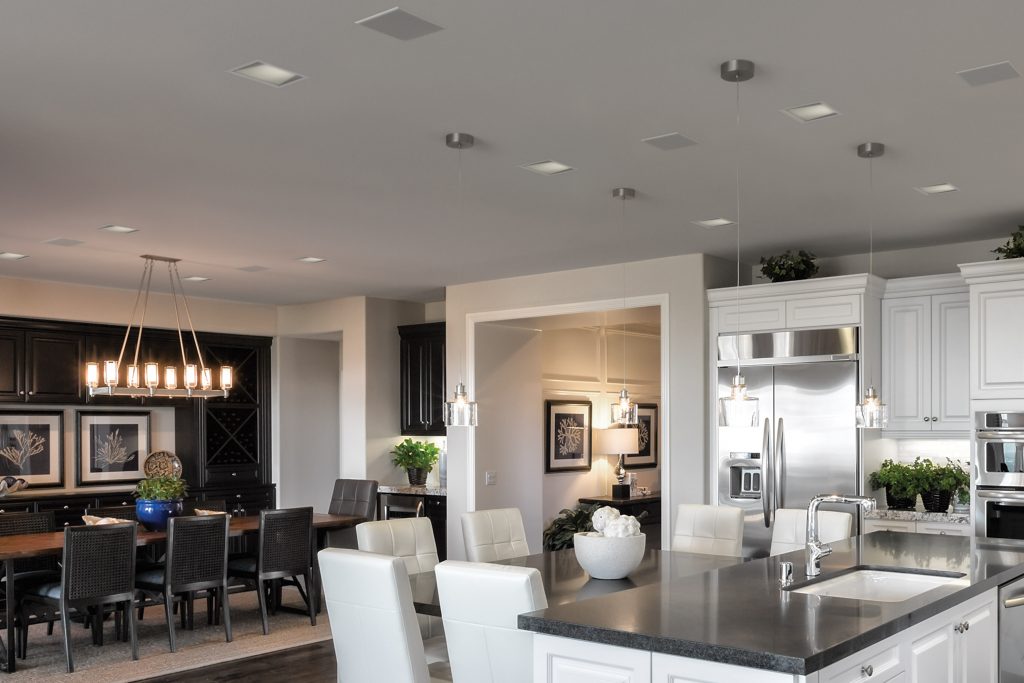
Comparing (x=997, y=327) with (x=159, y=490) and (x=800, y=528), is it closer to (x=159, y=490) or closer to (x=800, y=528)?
Answer: (x=800, y=528)

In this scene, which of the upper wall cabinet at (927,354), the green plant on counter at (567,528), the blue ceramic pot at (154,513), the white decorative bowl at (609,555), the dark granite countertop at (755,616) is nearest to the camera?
the dark granite countertop at (755,616)

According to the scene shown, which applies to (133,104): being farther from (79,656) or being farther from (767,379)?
(767,379)

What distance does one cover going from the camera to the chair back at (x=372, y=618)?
11.0 ft

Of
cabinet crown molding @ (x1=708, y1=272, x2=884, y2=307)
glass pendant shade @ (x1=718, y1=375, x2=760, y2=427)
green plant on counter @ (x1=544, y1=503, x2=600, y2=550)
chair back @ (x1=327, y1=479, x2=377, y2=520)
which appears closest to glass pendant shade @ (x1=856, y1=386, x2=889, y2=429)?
glass pendant shade @ (x1=718, y1=375, x2=760, y2=427)

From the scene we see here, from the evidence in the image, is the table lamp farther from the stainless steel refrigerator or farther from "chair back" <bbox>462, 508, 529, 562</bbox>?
"chair back" <bbox>462, 508, 529, 562</bbox>

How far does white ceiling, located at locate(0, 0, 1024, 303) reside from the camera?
9.93 ft

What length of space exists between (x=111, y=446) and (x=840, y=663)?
318 inches

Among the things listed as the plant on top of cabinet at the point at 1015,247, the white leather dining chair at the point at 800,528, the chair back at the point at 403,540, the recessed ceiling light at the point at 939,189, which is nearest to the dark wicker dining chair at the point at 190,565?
the chair back at the point at 403,540

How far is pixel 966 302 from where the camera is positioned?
6.30 m

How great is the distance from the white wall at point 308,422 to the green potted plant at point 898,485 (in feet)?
19.9

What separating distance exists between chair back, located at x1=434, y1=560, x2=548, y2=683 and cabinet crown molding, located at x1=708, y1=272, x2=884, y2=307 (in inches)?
163

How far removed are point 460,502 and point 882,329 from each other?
3.97 meters

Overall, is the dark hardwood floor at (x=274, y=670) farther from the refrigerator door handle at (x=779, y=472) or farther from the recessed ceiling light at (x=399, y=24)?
the recessed ceiling light at (x=399, y=24)

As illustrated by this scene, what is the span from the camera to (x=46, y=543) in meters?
6.15
